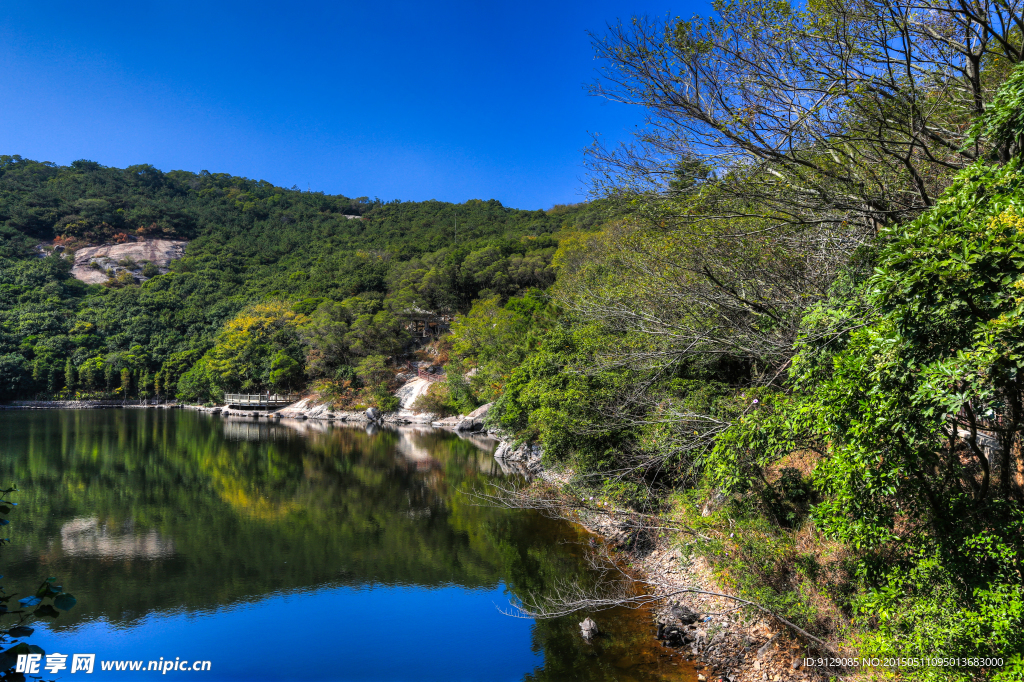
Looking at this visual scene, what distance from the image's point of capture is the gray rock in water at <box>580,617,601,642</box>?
713 cm

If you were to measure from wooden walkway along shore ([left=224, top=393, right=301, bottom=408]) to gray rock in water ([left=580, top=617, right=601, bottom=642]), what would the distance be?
41766mm

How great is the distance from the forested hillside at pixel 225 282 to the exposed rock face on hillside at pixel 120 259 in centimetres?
185

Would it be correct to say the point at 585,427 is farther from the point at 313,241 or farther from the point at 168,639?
the point at 313,241

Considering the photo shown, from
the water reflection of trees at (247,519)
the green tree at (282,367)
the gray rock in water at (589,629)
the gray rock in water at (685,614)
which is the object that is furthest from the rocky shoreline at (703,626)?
the green tree at (282,367)

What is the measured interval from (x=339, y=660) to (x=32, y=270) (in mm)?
72660

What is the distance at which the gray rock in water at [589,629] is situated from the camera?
281 inches

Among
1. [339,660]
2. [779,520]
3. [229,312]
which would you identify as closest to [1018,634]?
[779,520]

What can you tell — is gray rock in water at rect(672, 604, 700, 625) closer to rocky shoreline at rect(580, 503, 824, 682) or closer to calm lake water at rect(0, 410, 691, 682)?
rocky shoreline at rect(580, 503, 824, 682)

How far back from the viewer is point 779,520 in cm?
699

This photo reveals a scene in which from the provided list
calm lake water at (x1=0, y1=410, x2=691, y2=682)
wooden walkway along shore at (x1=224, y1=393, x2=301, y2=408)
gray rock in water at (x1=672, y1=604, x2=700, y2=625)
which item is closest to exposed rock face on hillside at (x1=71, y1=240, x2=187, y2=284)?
wooden walkway along shore at (x1=224, y1=393, x2=301, y2=408)

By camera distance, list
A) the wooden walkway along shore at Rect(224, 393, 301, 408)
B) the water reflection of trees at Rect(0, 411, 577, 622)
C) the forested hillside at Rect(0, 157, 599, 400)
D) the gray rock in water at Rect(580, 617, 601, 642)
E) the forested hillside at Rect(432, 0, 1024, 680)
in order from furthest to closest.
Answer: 1. the forested hillside at Rect(0, 157, 599, 400)
2. the wooden walkway along shore at Rect(224, 393, 301, 408)
3. the water reflection of trees at Rect(0, 411, 577, 622)
4. the gray rock in water at Rect(580, 617, 601, 642)
5. the forested hillside at Rect(432, 0, 1024, 680)

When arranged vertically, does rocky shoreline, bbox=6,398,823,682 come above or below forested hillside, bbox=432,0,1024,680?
below

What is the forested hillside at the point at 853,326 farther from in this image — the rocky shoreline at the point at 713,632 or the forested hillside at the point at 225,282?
the forested hillside at the point at 225,282

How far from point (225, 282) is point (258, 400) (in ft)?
91.9
